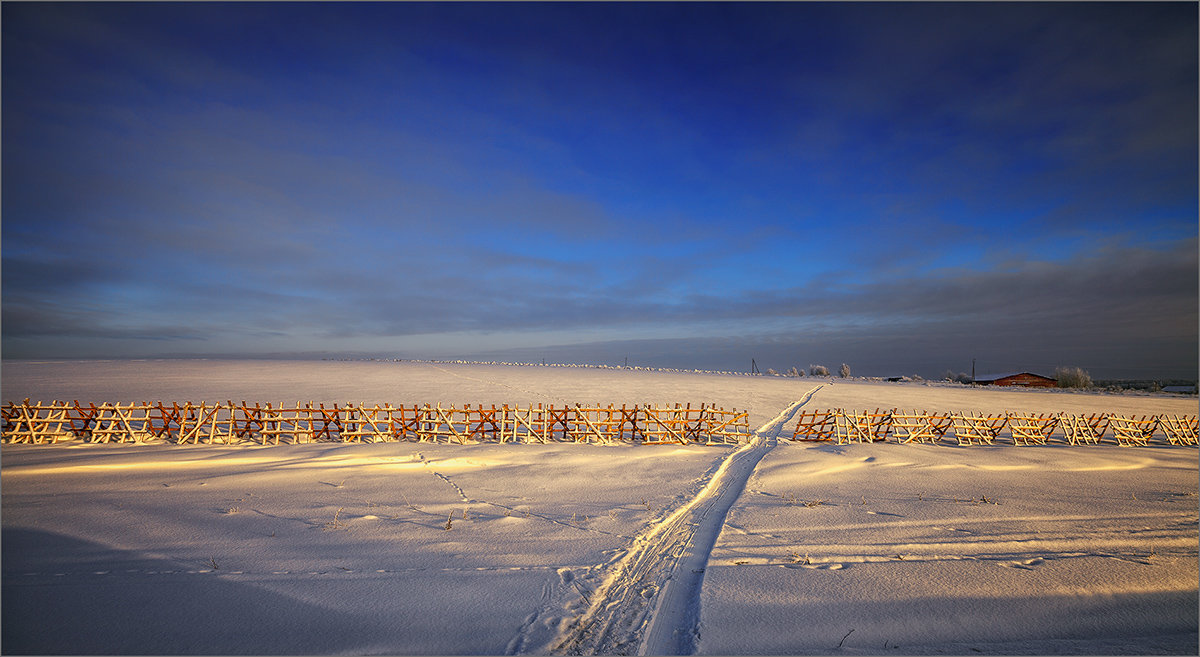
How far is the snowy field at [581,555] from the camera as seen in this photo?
5.01 m

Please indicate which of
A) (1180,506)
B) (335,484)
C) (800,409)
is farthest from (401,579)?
(800,409)

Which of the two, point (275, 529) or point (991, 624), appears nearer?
point (991, 624)

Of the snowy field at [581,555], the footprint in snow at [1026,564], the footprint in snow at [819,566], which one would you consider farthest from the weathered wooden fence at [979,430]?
the footprint in snow at [819,566]

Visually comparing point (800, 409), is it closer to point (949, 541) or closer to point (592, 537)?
point (949, 541)

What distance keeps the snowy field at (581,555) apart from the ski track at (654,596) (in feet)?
0.11

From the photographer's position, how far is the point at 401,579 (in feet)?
20.0

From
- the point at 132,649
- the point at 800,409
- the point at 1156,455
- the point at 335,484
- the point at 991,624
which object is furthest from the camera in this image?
the point at 800,409

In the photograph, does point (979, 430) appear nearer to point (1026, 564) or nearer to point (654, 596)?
point (1026, 564)

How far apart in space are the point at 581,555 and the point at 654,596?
151cm

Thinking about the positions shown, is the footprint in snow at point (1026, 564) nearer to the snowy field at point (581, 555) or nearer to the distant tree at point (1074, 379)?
the snowy field at point (581, 555)

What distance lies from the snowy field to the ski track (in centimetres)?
3

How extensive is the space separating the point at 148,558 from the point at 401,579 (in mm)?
3698

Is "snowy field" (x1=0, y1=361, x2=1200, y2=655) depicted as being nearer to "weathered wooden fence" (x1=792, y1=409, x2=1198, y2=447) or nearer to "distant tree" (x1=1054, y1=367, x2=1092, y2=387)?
"weathered wooden fence" (x1=792, y1=409, x2=1198, y2=447)

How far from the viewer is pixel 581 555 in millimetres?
6969
